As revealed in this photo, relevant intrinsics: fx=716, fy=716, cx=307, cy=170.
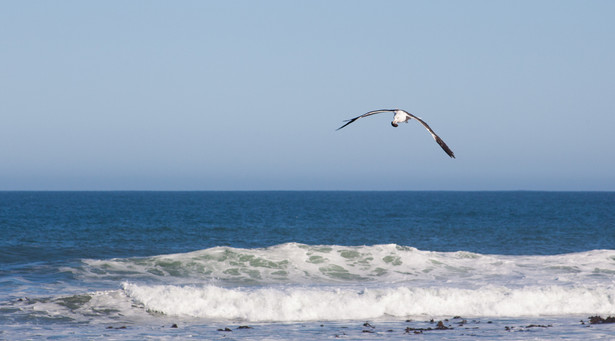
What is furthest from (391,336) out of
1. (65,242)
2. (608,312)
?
(65,242)

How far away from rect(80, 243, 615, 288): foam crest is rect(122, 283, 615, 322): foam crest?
2.30 metres

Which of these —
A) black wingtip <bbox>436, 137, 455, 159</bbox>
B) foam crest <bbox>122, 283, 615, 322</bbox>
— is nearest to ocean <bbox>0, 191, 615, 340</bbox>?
foam crest <bbox>122, 283, 615, 322</bbox>

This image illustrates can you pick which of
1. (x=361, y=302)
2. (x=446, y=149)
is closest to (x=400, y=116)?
(x=446, y=149)

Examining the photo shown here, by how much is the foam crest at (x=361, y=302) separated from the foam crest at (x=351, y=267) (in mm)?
2303

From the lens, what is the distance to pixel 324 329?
1561 centimetres

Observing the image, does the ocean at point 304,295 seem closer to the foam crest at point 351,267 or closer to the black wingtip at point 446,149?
the foam crest at point 351,267

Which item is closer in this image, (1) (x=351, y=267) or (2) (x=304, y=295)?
(2) (x=304, y=295)

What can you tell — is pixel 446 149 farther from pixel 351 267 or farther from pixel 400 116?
pixel 351 267

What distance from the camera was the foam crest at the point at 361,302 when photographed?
1749 centimetres

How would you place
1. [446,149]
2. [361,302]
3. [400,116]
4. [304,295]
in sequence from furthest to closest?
1. [304,295]
2. [361,302]
3. [400,116]
4. [446,149]

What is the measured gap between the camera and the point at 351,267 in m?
25.1

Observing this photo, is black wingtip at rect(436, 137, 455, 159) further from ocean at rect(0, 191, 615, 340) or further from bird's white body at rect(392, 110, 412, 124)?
ocean at rect(0, 191, 615, 340)

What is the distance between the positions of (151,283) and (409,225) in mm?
40929

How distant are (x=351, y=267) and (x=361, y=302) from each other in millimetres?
7128
